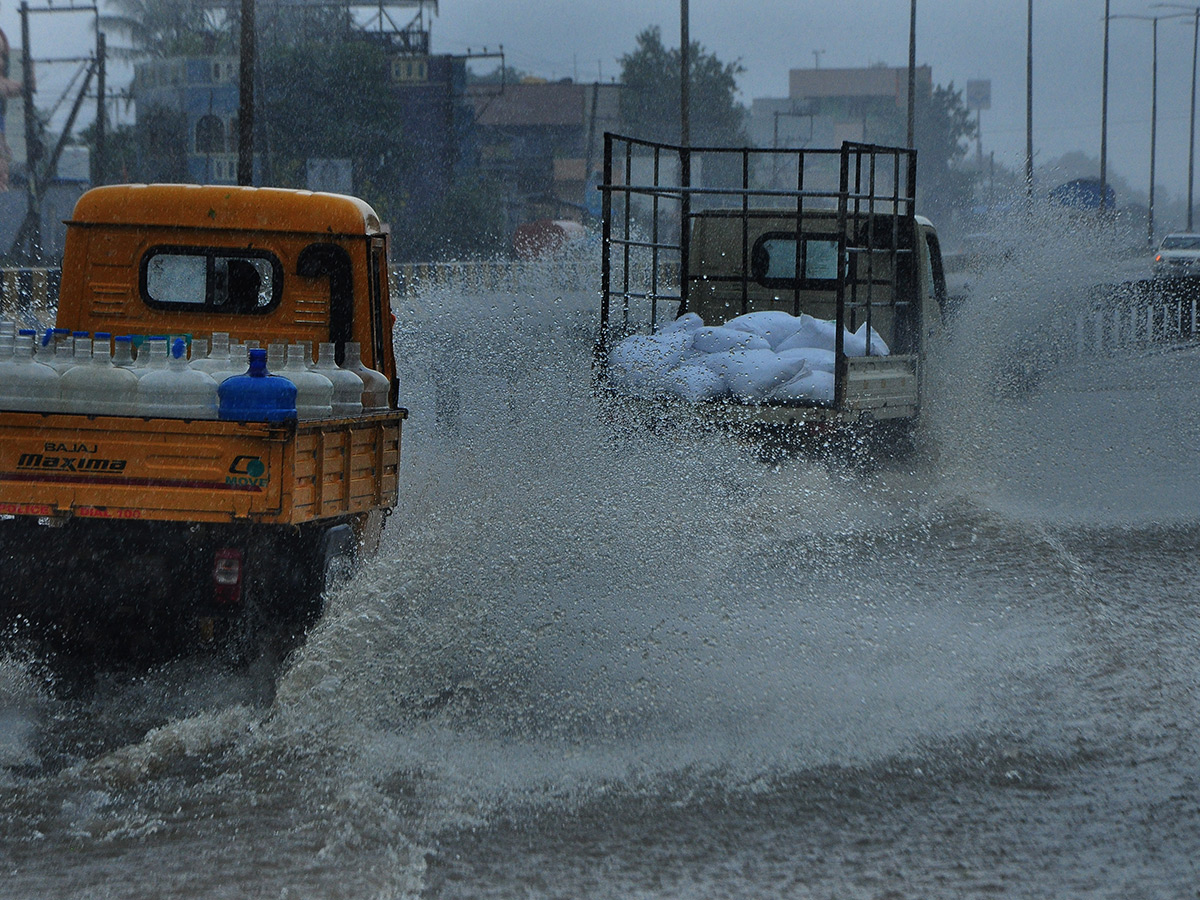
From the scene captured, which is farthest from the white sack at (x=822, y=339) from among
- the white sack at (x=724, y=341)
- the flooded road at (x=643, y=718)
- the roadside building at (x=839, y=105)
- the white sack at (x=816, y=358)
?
the roadside building at (x=839, y=105)

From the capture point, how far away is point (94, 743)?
519 cm

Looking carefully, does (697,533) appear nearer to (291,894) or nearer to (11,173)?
(291,894)

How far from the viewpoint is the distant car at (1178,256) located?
1454 inches

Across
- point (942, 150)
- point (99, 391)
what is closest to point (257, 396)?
point (99, 391)

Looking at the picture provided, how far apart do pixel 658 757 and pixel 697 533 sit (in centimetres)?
329

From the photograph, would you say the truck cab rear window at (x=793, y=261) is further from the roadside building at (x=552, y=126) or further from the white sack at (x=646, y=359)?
the roadside building at (x=552, y=126)

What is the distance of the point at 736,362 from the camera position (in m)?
9.73

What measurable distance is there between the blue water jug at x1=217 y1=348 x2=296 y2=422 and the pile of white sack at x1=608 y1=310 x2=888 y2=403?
4.50 metres

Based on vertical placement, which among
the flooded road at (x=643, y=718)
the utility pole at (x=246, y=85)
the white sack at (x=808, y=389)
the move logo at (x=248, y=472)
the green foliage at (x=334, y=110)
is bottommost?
the flooded road at (x=643, y=718)

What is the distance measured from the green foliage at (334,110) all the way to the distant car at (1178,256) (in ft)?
81.4

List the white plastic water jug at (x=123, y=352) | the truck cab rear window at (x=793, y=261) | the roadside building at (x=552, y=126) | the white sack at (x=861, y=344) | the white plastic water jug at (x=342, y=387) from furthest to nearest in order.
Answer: the roadside building at (x=552, y=126) < the truck cab rear window at (x=793, y=261) < the white sack at (x=861, y=344) < the white plastic water jug at (x=342, y=387) < the white plastic water jug at (x=123, y=352)

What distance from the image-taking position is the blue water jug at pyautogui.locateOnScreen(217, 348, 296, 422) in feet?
17.5

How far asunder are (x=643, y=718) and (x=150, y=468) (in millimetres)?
1885

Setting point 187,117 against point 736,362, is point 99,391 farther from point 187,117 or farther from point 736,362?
point 187,117
